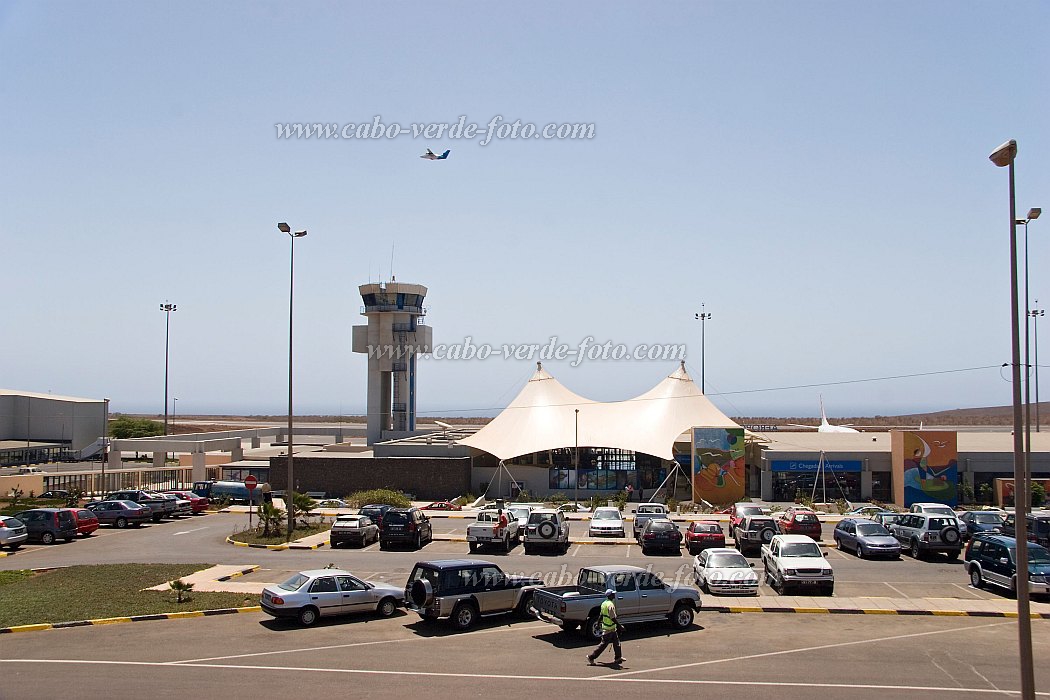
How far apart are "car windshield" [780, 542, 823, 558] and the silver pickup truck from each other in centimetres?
514

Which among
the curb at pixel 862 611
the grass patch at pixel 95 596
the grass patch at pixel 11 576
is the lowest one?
the grass patch at pixel 11 576

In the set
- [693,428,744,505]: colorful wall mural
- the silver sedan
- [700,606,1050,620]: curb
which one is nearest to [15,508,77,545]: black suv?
the silver sedan

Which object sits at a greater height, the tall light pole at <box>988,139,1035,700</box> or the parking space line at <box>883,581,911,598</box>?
the tall light pole at <box>988,139,1035,700</box>

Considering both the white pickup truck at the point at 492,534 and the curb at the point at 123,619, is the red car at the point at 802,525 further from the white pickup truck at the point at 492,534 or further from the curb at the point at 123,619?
the curb at the point at 123,619

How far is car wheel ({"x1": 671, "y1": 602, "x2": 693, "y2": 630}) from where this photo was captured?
17016mm

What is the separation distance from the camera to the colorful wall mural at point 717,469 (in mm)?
45094

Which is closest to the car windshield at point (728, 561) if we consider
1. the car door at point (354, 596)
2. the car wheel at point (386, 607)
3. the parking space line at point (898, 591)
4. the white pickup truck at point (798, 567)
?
the white pickup truck at point (798, 567)

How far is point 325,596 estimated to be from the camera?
17.6 metres

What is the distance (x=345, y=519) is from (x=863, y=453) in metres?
28.7

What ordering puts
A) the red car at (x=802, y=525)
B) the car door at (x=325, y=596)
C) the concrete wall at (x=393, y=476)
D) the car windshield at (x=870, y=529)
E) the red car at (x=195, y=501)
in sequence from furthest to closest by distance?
1. the concrete wall at (x=393, y=476)
2. the red car at (x=195, y=501)
3. the red car at (x=802, y=525)
4. the car windshield at (x=870, y=529)
5. the car door at (x=325, y=596)

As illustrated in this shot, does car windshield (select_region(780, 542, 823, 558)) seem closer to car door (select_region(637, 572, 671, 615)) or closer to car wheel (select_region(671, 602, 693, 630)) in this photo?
car wheel (select_region(671, 602, 693, 630))

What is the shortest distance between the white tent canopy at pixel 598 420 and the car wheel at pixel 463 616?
30.2m

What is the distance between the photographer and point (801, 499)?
4481 cm

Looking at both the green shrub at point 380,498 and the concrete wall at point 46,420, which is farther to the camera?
the concrete wall at point 46,420
